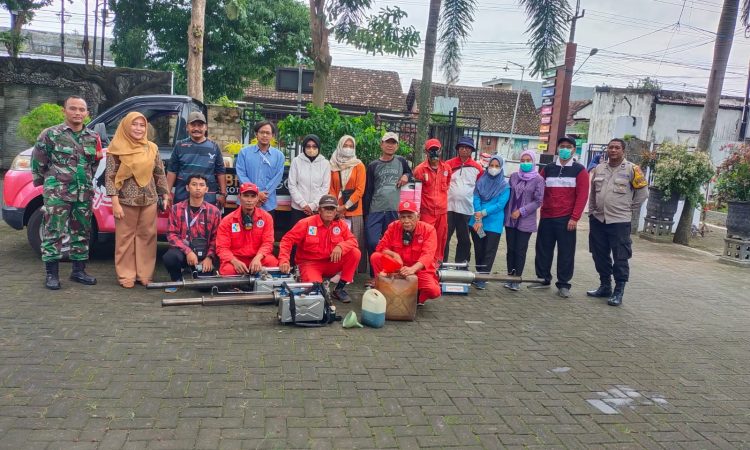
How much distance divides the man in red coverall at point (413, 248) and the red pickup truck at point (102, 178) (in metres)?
1.88

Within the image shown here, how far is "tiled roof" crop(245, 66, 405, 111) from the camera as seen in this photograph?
33.1 m

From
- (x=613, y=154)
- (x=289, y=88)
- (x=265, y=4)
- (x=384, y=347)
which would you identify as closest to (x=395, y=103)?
(x=265, y=4)

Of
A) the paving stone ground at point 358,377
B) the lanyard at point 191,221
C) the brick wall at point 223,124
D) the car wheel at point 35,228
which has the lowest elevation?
the paving stone ground at point 358,377

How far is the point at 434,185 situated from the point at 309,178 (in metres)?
1.50

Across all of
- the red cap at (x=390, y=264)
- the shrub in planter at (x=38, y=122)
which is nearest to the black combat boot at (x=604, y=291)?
the red cap at (x=390, y=264)

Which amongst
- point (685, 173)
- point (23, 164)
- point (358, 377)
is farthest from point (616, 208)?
point (23, 164)

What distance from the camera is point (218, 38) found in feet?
68.8

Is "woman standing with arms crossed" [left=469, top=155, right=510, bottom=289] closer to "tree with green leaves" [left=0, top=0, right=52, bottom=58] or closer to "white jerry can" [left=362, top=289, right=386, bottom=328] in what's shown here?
"white jerry can" [left=362, top=289, right=386, bottom=328]

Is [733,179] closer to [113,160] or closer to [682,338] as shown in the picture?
[682,338]

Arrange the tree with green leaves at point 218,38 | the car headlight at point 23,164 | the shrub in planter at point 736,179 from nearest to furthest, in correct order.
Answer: the car headlight at point 23,164 < the shrub in planter at point 736,179 < the tree with green leaves at point 218,38

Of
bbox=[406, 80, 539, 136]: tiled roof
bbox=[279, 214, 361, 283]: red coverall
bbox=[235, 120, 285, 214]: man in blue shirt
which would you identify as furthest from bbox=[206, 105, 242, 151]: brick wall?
bbox=[406, 80, 539, 136]: tiled roof

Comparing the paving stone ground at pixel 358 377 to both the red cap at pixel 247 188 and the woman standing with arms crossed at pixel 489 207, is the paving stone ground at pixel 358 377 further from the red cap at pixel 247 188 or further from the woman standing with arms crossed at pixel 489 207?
the red cap at pixel 247 188

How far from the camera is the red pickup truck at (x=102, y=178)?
6.86m

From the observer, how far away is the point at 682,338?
5891 mm
